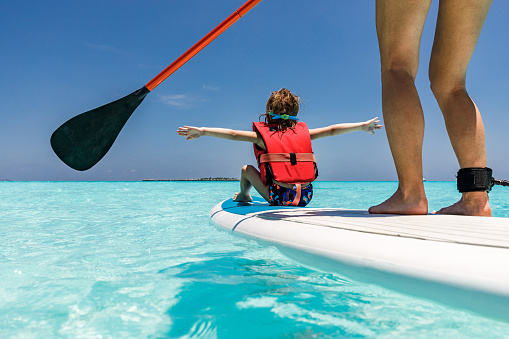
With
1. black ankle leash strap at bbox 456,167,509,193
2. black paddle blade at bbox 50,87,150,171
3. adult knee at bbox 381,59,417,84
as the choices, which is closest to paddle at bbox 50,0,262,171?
black paddle blade at bbox 50,87,150,171

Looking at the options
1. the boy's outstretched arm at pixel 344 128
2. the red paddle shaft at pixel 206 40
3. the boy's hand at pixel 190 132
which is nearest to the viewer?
the red paddle shaft at pixel 206 40

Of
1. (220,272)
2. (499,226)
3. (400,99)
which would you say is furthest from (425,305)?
(400,99)

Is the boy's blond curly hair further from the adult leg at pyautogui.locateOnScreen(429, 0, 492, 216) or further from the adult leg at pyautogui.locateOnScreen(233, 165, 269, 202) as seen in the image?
Answer: the adult leg at pyautogui.locateOnScreen(429, 0, 492, 216)

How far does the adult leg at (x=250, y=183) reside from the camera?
3650mm

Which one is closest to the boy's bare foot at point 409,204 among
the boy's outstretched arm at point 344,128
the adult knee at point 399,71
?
the adult knee at point 399,71

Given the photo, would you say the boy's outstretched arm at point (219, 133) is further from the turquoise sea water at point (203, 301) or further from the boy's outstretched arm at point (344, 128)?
the turquoise sea water at point (203, 301)

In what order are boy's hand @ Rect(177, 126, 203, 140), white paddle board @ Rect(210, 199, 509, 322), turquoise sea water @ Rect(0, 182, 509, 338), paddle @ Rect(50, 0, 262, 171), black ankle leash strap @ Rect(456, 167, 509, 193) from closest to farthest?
white paddle board @ Rect(210, 199, 509, 322) → turquoise sea water @ Rect(0, 182, 509, 338) → black ankle leash strap @ Rect(456, 167, 509, 193) → boy's hand @ Rect(177, 126, 203, 140) → paddle @ Rect(50, 0, 262, 171)

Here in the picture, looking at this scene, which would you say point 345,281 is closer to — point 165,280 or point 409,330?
point 409,330

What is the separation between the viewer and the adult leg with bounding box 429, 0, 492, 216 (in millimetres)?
2057

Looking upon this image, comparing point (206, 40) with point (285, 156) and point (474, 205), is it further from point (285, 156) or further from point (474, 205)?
point (474, 205)

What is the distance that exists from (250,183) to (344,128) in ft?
3.80

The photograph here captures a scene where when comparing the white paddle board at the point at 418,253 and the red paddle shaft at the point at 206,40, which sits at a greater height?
the red paddle shaft at the point at 206,40

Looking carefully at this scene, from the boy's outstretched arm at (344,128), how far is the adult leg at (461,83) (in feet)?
4.58

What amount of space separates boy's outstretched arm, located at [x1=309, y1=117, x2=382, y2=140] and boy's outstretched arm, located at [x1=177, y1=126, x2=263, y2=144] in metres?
0.66
